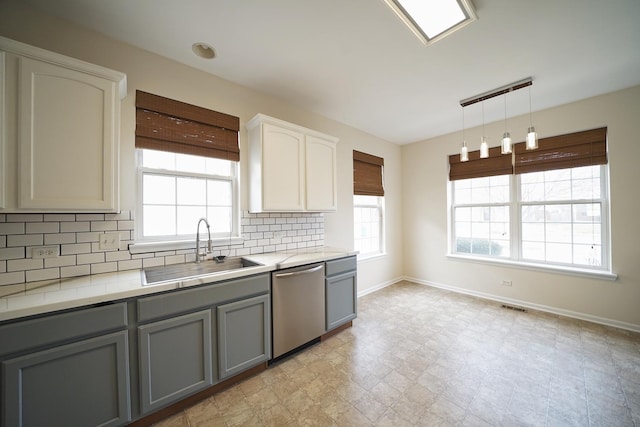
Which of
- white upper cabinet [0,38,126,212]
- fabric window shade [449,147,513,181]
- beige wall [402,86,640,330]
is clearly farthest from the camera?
fabric window shade [449,147,513,181]

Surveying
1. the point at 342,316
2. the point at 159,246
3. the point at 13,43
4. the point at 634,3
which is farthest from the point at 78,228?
the point at 634,3

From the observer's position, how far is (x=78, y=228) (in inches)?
65.5

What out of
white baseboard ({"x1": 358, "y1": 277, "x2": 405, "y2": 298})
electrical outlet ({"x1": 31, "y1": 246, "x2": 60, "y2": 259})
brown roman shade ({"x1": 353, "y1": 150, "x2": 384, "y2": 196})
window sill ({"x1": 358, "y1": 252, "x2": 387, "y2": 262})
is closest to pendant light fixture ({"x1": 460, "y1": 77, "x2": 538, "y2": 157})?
brown roman shade ({"x1": 353, "y1": 150, "x2": 384, "y2": 196})

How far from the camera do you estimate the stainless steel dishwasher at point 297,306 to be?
204 centimetres

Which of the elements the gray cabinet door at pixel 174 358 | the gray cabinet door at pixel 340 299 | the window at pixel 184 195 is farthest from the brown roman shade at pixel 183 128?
the gray cabinet door at pixel 340 299

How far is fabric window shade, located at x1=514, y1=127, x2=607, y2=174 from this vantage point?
2.81 metres

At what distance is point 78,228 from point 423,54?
10.0 ft

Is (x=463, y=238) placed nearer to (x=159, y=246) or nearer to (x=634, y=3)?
(x=634, y=3)

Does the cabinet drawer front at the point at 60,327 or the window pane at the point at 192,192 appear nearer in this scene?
the cabinet drawer front at the point at 60,327

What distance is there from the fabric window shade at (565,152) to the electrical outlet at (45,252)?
5.00 meters

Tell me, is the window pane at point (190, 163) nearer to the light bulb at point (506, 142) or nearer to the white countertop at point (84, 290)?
the white countertop at point (84, 290)

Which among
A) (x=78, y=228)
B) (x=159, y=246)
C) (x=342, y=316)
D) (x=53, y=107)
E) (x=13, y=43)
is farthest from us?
(x=342, y=316)

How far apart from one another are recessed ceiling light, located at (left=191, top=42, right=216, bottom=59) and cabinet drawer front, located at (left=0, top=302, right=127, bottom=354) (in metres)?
2.00

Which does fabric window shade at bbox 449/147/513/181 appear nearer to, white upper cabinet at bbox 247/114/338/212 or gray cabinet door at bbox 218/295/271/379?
white upper cabinet at bbox 247/114/338/212
